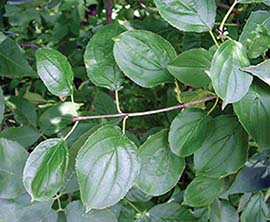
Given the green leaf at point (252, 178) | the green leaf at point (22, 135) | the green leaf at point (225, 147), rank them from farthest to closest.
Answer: the green leaf at point (22, 135) < the green leaf at point (252, 178) < the green leaf at point (225, 147)

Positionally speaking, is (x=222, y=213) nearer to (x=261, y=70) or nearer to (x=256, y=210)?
(x=256, y=210)

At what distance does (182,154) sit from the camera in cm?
54

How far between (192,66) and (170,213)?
0.27 metres

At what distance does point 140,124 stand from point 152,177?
647mm

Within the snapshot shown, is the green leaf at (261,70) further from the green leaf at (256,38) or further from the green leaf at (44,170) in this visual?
the green leaf at (44,170)

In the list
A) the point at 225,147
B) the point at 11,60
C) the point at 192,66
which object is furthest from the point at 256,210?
the point at 11,60

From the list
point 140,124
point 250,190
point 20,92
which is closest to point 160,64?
point 250,190

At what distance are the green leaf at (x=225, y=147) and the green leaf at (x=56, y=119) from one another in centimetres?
31

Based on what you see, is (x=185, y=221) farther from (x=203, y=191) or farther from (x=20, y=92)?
(x=20, y=92)

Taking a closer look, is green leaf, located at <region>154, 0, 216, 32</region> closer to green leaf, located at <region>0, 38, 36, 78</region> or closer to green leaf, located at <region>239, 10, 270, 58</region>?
green leaf, located at <region>239, 10, 270, 58</region>

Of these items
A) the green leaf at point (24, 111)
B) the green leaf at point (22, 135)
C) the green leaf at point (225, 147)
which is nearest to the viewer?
the green leaf at point (225, 147)

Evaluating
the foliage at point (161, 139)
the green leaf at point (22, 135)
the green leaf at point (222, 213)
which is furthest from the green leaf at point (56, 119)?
the green leaf at point (222, 213)

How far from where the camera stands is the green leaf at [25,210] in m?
0.60

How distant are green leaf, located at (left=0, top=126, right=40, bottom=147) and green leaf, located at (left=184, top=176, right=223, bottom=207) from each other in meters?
0.26
